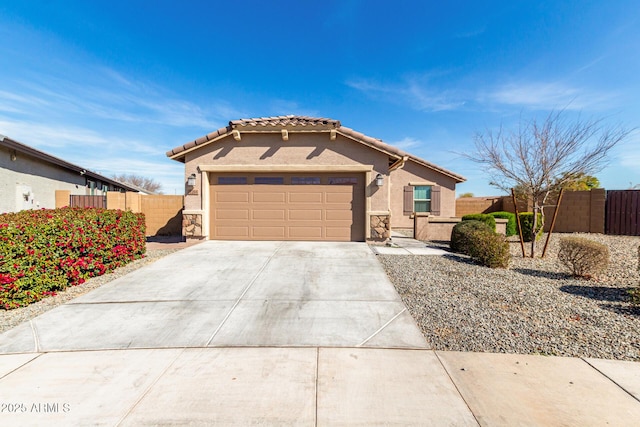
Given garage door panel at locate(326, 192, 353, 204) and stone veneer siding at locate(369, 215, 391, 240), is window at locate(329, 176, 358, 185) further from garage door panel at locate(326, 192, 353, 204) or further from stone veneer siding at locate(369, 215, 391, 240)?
stone veneer siding at locate(369, 215, 391, 240)

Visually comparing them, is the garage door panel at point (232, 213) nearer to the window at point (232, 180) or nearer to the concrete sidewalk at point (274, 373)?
the window at point (232, 180)

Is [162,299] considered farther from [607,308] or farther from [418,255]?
[607,308]

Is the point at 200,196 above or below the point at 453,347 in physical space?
above

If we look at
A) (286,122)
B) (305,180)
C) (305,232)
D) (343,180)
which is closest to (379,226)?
(343,180)

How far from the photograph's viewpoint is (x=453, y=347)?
10.2ft

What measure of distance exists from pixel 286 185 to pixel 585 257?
8210 millimetres

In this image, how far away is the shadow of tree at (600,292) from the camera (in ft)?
15.1

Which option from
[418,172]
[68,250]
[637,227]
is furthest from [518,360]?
[637,227]

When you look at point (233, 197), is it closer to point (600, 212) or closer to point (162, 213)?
point (162, 213)

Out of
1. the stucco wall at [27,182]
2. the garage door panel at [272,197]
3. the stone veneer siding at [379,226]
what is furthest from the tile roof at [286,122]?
A: the stucco wall at [27,182]

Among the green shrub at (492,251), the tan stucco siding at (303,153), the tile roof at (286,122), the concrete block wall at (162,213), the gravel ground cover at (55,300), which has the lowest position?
the gravel ground cover at (55,300)

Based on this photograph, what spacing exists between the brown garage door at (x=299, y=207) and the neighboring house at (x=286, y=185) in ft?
0.12

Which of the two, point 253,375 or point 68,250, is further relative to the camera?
point 68,250

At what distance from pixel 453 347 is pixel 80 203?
17.1 meters
